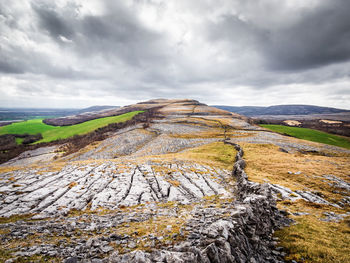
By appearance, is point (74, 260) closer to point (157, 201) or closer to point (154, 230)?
point (154, 230)

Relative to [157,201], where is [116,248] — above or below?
above

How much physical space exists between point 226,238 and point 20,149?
12443cm

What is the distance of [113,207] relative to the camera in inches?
603

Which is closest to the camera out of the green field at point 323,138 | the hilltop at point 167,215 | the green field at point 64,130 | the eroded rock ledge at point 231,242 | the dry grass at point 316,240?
the eroded rock ledge at point 231,242

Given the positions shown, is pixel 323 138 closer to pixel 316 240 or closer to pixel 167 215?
pixel 316 240

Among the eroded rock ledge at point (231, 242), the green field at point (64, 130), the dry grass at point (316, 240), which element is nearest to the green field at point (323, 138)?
the dry grass at point (316, 240)

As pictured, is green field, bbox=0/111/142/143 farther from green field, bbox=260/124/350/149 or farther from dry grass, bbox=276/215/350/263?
green field, bbox=260/124/350/149

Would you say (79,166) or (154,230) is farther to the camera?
(79,166)

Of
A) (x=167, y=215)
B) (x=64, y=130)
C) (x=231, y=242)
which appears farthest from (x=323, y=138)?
(x=64, y=130)

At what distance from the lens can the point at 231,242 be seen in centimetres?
797

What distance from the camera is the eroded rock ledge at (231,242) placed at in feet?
22.4

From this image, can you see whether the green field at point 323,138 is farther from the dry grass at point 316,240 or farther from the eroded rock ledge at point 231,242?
the eroded rock ledge at point 231,242

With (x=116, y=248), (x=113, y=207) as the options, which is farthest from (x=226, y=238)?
(x=113, y=207)

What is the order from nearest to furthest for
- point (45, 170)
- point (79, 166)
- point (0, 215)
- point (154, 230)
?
point (154, 230) < point (0, 215) < point (45, 170) < point (79, 166)
